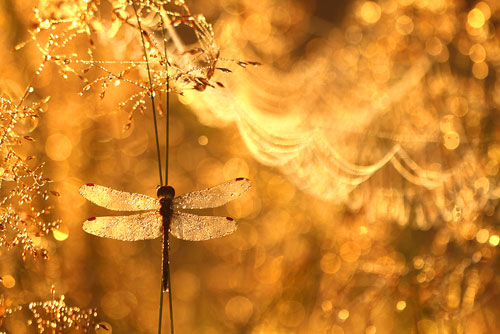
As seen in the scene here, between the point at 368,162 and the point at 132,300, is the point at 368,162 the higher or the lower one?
the higher one

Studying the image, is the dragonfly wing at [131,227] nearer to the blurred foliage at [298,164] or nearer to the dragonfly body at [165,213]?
the dragonfly body at [165,213]

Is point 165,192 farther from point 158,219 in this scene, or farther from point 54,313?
point 54,313

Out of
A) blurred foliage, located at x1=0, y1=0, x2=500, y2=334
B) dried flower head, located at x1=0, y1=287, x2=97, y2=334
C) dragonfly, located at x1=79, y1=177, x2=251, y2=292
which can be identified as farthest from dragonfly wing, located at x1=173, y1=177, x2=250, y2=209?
blurred foliage, located at x1=0, y1=0, x2=500, y2=334

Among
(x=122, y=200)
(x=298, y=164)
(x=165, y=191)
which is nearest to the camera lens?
(x=165, y=191)

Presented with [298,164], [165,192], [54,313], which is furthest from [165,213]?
[298,164]

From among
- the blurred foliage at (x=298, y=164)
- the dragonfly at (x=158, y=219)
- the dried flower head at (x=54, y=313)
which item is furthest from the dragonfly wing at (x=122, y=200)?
the blurred foliage at (x=298, y=164)

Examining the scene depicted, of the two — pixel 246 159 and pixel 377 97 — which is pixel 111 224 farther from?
pixel 377 97

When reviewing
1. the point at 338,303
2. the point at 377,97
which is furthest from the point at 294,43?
the point at 338,303
